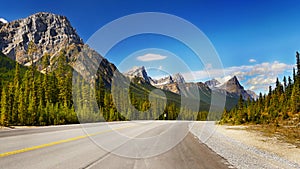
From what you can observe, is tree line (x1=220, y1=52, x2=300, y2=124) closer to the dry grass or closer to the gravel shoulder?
the dry grass

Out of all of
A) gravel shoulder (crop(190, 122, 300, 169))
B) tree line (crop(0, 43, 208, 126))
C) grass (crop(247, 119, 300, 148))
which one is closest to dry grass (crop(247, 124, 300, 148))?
grass (crop(247, 119, 300, 148))

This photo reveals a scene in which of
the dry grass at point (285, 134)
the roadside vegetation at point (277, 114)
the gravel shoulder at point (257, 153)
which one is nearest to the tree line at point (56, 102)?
the gravel shoulder at point (257, 153)

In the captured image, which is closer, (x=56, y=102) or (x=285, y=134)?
(x=285, y=134)

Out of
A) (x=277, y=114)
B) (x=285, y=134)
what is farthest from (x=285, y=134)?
(x=277, y=114)

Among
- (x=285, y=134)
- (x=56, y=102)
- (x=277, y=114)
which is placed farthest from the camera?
(x=277, y=114)

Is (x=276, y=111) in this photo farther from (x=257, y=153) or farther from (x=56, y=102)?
(x=257, y=153)

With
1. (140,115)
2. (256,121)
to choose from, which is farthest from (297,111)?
(140,115)

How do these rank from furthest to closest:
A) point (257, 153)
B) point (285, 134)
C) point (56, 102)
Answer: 1. point (56, 102)
2. point (285, 134)
3. point (257, 153)

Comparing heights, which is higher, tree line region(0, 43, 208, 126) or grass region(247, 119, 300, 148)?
tree line region(0, 43, 208, 126)

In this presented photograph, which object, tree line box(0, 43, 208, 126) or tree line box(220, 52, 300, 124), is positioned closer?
tree line box(0, 43, 208, 126)

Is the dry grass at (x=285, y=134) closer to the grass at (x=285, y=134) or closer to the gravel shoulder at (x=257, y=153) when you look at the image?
the grass at (x=285, y=134)

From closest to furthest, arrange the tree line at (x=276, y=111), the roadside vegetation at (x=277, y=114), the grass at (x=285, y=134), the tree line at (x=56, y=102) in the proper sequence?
the grass at (x=285, y=134) < the tree line at (x=56, y=102) < the roadside vegetation at (x=277, y=114) < the tree line at (x=276, y=111)

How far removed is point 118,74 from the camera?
15.4 m

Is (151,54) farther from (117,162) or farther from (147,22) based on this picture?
(117,162)
